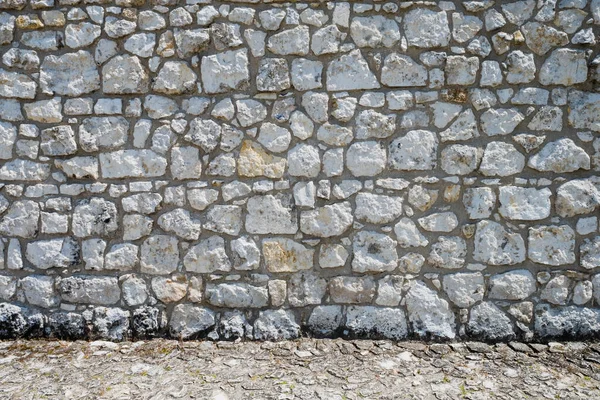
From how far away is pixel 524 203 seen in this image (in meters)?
3.75

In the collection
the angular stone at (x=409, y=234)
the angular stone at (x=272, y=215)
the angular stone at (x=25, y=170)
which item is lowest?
the angular stone at (x=409, y=234)

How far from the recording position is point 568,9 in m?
3.65

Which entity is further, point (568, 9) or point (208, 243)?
point (208, 243)

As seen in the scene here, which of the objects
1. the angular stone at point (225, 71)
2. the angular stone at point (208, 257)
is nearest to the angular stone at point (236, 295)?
the angular stone at point (208, 257)

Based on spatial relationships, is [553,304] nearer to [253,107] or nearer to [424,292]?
[424,292]

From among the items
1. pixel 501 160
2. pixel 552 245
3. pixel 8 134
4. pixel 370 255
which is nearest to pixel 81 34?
pixel 8 134

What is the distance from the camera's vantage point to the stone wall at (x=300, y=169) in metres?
3.72

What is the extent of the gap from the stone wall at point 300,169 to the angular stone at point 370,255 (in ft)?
0.05

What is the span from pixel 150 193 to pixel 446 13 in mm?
2372

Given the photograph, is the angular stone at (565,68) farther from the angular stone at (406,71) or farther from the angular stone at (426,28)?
the angular stone at (406,71)

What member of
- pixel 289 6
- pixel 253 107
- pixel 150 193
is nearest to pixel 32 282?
pixel 150 193

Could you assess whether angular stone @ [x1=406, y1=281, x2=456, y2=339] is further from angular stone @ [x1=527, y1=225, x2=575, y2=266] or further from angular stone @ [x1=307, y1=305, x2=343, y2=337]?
angular stone @ [x1=527, y1=225, x2=575, y2=266]

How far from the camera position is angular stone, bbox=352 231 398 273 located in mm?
3830

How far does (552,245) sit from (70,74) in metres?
3.54
